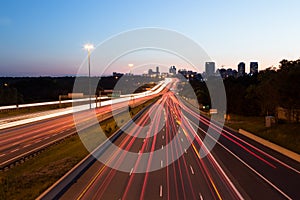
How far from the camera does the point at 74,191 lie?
2191 cm

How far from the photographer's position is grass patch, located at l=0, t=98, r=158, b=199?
21.2 meters

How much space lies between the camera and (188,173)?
88.9 feet

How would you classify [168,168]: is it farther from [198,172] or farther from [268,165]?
[268,165]

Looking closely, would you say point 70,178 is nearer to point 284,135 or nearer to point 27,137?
point 27,137

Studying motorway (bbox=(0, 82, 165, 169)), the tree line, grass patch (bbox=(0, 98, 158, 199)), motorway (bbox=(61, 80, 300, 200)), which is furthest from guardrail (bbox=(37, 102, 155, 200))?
the tree line

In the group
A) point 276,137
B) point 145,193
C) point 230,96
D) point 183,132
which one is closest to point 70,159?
point 145,193

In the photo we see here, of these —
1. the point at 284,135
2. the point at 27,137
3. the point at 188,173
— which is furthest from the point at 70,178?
the point at 284,135

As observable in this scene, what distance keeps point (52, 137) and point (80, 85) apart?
385 ft

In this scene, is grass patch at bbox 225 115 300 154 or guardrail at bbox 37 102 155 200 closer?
guardrail at bbox 37 102 155 200

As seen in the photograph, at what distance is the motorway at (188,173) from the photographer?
71.6 feet

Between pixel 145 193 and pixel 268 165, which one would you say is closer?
pixel 145 193

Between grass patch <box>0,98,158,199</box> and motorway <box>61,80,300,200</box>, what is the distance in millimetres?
1877

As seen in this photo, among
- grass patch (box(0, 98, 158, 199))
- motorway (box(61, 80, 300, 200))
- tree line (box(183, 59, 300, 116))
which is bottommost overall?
motorway (box(61, 80, 300, 200))

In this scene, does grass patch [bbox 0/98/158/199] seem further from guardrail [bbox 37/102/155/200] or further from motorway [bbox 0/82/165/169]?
motorway [bbox 0/82/165/169]
